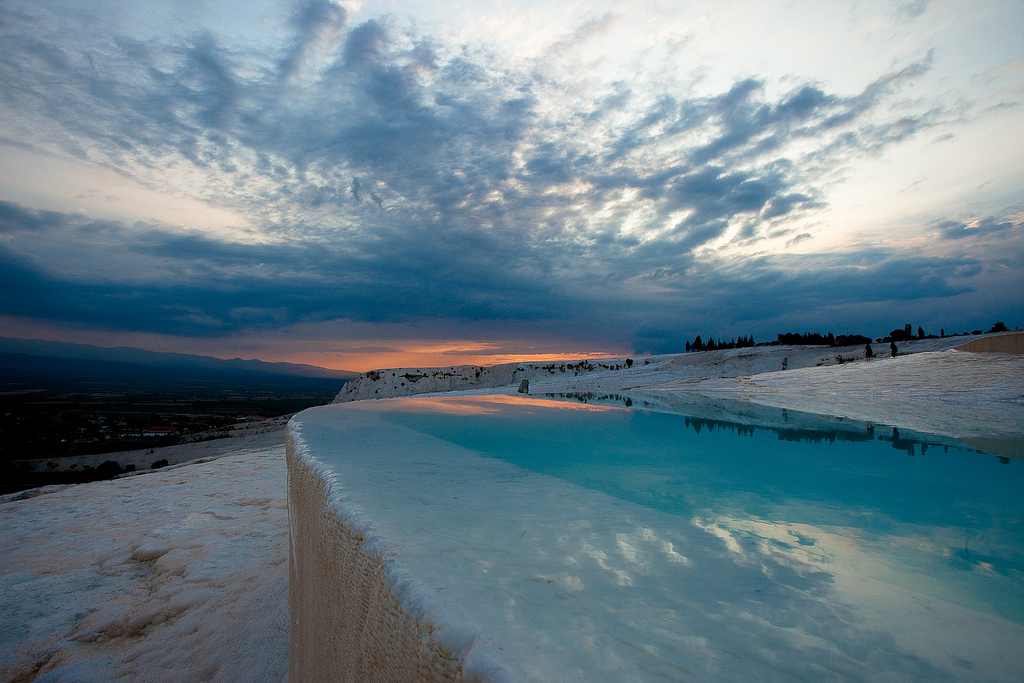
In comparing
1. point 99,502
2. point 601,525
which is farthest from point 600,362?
point 601,525

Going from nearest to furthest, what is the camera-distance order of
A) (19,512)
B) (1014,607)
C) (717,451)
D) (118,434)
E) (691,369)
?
(1014,607), (717,451), (19,512), (118,434), (691,369)

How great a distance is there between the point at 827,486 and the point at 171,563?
5.04 m

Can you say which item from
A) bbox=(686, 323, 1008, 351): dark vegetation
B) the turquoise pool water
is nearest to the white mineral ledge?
the turquoise pool water

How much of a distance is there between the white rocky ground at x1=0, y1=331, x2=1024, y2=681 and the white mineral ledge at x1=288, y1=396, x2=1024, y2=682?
116 cm

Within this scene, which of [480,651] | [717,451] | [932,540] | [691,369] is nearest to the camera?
[480,651]

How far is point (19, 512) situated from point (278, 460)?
2.89m

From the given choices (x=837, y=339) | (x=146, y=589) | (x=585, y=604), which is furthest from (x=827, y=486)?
(x=837, y=339)

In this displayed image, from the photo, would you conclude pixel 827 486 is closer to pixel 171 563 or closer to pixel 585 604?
pixel 585 604

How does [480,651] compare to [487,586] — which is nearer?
[480,651]

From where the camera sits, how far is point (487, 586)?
1.13 metres

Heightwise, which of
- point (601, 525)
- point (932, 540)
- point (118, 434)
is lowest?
point (118, 434)

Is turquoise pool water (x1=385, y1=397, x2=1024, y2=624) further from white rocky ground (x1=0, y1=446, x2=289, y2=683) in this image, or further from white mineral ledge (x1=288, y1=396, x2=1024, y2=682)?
white rocky ground (x1=0, y1=446, x2=289, y2=683)

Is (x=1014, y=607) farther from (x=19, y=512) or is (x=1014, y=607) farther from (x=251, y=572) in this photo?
(x=19, y=512)

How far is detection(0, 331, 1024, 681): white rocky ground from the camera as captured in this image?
265cm
